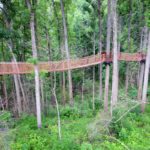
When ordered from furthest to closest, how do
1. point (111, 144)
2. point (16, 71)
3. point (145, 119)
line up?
point (145, 119) < point (16, 71) < point (111, 144)

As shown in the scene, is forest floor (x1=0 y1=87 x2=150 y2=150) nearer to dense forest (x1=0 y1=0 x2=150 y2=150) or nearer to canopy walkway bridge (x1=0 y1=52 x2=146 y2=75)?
dense forest (x1=0 y1=0 x2=150 y2=150)

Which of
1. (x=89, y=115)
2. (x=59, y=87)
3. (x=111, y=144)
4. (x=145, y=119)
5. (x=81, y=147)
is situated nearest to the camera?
(x=81, y=147)

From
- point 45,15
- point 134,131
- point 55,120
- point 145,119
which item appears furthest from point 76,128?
point 45,15

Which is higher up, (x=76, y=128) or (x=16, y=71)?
Answer: (x=16, y=71)

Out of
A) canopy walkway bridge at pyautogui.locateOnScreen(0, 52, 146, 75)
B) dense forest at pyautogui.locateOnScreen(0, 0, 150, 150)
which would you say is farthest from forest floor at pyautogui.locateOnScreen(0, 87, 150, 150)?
canopy walkway bridge at pyautogui.locateOnScreen(0, 52, 146, 75)

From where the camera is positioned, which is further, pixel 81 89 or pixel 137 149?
pixel 81 89

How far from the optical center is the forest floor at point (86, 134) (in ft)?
26.5

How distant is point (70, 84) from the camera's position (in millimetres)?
12000

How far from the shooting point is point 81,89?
1741cm

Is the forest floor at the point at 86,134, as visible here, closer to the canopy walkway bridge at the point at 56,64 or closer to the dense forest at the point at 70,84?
the dense forest at the point at 70,84

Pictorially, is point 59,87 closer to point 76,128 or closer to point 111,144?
A: point 76,128

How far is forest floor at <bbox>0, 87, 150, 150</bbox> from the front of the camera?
26.5 ft

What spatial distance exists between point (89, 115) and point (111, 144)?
3.05 meters

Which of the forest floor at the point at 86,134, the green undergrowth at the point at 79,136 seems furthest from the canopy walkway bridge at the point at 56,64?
the green undergrowth at the point at 79,136
